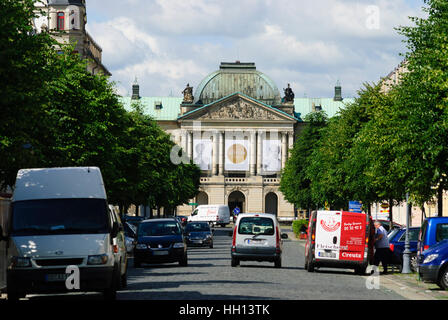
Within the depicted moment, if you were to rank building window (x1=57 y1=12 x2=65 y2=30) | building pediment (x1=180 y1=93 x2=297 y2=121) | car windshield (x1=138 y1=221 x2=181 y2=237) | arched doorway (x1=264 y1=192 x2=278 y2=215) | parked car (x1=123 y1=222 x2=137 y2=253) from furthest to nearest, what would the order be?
arched doorway (x1=264 y1=192 x2=278 y2=215) → building pediment (x1=180 y1=93 x2=297 y2=121) → building window (x1=57 y1=12 x2=65 y2=30) → parked car (x1=123 y1=222 x2=137 y2=253) → car windshield (x1=138 y1=221 x2=181 y2=237)

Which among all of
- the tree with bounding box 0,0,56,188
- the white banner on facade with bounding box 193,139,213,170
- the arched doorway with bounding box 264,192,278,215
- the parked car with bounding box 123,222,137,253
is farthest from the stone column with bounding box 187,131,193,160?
the tree with bounding box 0,0,56,188

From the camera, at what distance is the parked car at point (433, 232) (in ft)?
86.2

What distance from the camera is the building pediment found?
15025 centimetres

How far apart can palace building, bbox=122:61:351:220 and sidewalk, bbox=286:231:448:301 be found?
116 m

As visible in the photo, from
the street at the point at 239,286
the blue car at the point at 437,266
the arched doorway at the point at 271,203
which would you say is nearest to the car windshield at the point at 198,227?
the street at the point at 239,286

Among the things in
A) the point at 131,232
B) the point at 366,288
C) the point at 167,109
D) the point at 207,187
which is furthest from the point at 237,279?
the point at 167,109

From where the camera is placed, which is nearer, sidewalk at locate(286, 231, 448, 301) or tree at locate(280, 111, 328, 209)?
sidewalk at locate(286, 231, 448, 301)

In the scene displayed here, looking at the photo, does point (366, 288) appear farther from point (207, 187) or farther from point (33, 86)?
point (207, 187)

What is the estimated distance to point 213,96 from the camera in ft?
506

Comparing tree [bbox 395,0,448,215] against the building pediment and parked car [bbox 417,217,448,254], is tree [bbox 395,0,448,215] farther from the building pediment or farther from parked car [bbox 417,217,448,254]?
the building pediment

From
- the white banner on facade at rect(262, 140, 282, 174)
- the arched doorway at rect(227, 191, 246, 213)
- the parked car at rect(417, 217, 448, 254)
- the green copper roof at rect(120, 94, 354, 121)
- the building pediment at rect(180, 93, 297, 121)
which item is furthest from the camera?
the green copper roof at rect(120, 94, 354, 121)

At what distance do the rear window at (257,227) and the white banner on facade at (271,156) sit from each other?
112 metres

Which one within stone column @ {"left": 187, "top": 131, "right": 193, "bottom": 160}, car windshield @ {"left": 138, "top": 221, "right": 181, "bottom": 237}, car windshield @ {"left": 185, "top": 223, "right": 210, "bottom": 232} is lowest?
car windshield @ {"left": 185, "top": 223, "right": 210, "bottom": 232}
